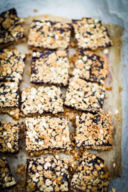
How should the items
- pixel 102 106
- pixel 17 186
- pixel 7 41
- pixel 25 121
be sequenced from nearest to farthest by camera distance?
1. pixel 17 186
2. pixel 25 121
3. pixel 102 106
4. pixel 7 41

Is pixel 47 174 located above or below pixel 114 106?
below

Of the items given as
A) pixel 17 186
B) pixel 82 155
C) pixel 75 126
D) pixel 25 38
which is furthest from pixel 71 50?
pixel 17 186

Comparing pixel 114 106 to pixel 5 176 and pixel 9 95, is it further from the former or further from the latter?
pixel 5 176

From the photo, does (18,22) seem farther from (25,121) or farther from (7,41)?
(25,121)

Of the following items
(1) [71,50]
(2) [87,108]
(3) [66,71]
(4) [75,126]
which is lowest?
(4) [75,126]

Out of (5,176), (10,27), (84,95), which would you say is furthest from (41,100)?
(10,27)

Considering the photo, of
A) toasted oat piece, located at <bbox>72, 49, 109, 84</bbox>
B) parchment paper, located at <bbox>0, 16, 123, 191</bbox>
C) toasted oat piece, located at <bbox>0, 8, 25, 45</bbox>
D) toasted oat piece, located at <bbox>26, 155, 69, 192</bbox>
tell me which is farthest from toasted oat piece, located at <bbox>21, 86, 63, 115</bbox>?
toasted oat piece, located at <bbox>0, 8, 25, 45</bbox>
